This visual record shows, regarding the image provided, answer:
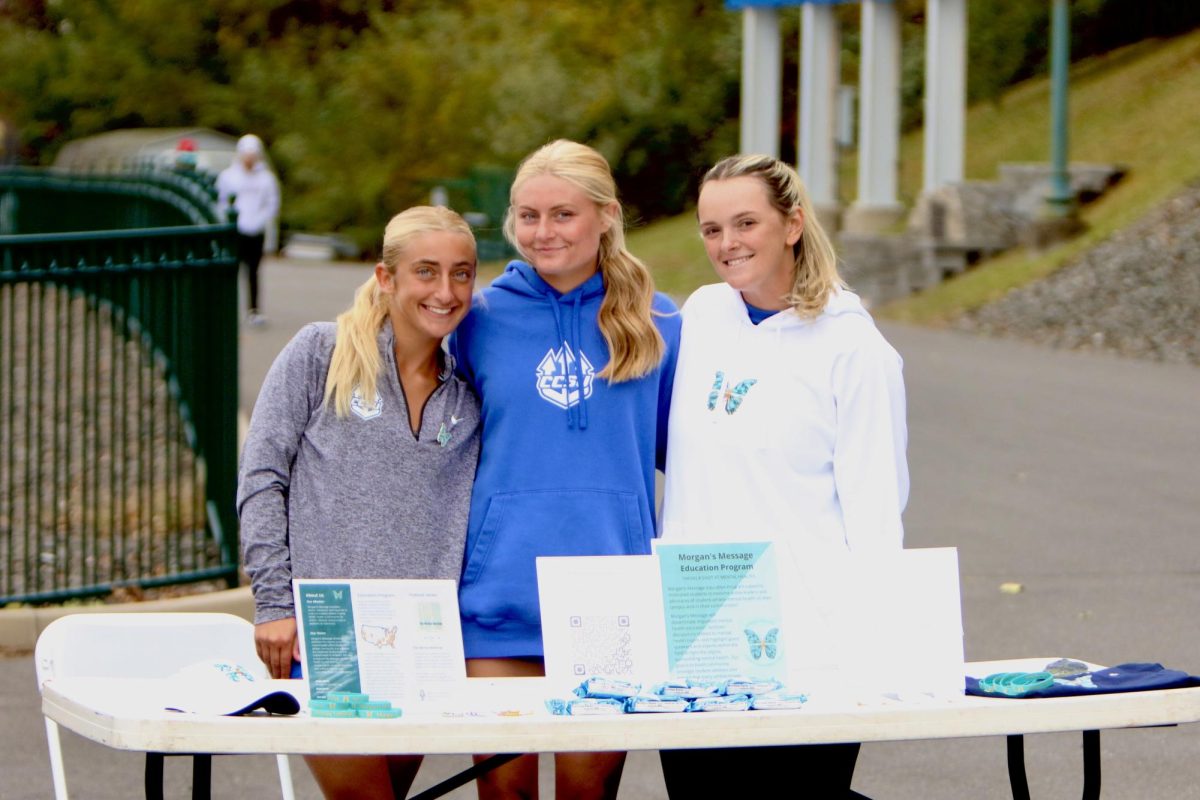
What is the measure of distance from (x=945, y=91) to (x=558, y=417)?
18.6 m

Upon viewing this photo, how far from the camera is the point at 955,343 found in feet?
55.0

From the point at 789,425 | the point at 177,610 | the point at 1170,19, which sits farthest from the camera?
the point at 1170,19

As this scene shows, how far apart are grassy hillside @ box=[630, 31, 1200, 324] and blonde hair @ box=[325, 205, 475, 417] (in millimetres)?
14826

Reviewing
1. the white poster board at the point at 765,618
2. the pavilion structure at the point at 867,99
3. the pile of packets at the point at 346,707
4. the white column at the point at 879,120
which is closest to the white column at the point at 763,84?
the pavilion structure at the point at 867,99

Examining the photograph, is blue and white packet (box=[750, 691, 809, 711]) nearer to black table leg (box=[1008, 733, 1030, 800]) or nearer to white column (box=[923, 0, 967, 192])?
black table leg (box=[1008, 733, 1030, 800])

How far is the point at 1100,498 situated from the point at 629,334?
6.84m

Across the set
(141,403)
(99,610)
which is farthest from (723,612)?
(141,403)

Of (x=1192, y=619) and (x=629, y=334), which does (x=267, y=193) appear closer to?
(x=1192, y=619)

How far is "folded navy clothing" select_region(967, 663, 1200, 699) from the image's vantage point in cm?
352

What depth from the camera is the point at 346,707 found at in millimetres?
3381

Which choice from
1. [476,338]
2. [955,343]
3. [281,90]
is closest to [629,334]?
[476,338]

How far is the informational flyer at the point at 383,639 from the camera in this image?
3.35 meters

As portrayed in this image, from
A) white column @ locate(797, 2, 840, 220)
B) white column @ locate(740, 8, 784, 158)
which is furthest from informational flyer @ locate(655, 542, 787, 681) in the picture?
white column @ locate(740, 8, 784, 158)

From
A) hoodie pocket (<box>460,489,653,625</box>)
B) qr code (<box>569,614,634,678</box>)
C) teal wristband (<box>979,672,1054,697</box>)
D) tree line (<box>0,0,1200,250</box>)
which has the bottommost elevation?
teal wristband (<box>979,672,1054,697</box>)
